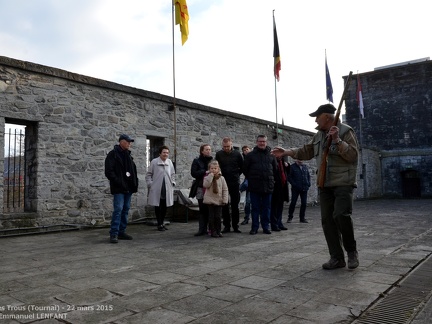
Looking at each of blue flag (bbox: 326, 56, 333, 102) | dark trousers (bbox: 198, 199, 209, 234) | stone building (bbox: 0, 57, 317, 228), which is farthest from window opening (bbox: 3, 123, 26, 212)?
blue flag (bbox: 326, 56, 333, 102)

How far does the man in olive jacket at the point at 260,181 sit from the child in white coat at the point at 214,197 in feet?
2.12

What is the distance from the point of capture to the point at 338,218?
382cm

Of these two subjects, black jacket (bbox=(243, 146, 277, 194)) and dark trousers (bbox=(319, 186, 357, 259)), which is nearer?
dark trousers (bbox=(319, 186, 357, 259))

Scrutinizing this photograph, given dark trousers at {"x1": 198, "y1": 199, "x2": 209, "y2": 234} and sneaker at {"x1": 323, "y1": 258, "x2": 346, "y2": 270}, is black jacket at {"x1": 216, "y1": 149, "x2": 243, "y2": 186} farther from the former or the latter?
sneaker at {"x1": 323, "y1": 258, "x2": 346, "y2": 270}

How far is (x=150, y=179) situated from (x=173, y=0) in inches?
227

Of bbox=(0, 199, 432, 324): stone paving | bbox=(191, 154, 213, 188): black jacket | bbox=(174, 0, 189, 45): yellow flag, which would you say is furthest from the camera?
bbox=(174, 0, 189, 45): yellow flag

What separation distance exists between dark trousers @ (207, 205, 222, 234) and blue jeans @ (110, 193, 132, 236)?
1.48 meters

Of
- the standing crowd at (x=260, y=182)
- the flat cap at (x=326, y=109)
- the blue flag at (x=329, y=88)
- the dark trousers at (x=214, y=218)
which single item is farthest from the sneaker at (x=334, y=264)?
the blue flag at (x=329, y=88)

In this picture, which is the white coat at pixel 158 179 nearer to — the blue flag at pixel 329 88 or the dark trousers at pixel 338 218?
the dark trousers at pixel 338 218

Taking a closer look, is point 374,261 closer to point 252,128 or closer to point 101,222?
point 101,222

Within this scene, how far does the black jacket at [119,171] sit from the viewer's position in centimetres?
605

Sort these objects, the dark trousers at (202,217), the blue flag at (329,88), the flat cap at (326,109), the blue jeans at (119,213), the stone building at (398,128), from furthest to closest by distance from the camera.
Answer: the stone building at (398,128), the blue flag at (329,88), the dark trousers at (202,217), the blue jeans at (119,213), the flat cap at (326,109)

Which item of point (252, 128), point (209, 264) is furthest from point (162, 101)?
point (209, 264)

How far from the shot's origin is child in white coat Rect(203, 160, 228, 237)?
642cm
